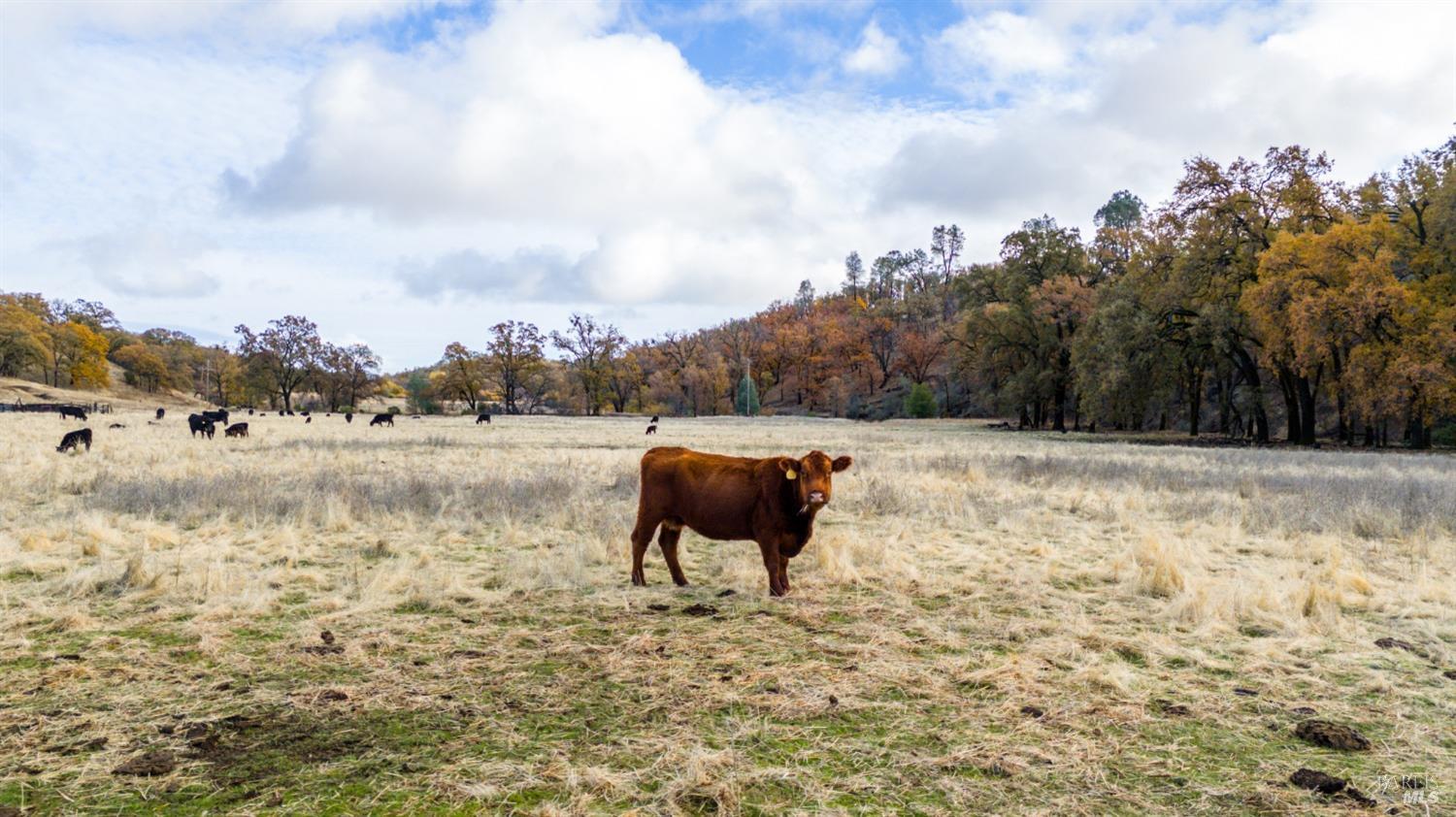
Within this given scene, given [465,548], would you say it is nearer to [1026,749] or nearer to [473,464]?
[1026,749]

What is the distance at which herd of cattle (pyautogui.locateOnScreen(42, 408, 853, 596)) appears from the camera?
7.04m

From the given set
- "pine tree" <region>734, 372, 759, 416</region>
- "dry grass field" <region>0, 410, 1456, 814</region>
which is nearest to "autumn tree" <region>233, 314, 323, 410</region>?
"pine tree" <region>734, 372, 759, 416</region>

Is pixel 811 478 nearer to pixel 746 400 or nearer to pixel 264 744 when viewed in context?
pixel 264 744

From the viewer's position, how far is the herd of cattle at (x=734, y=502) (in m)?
7.04

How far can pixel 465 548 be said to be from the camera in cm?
970

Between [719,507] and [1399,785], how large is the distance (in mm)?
4980

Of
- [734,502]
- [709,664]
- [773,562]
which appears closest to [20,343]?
[734,502]

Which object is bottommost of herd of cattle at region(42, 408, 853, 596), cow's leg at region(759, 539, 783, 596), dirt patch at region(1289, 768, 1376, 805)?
dirt patch at region(1289, 768, 1376, 805)

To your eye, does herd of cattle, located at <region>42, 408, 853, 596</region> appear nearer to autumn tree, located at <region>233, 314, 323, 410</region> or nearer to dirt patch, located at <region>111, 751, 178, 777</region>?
dirt patch, located at <region>111, 751, 178, 777</region>

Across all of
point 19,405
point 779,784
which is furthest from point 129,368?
point 779,784

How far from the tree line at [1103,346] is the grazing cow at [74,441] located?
44.1m

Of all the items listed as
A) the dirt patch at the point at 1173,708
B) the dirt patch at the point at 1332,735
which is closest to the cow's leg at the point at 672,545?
the dirt patch at the point at 1173,708

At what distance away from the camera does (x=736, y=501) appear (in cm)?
715

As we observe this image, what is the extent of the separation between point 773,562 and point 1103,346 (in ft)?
135
